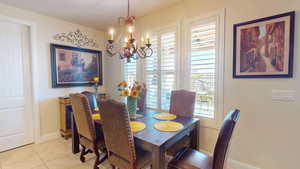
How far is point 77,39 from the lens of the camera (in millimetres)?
3375

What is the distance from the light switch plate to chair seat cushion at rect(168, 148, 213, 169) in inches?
42.9

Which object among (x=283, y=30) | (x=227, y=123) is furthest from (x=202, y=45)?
(x=227, y=123)

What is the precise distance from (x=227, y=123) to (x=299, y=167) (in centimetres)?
134

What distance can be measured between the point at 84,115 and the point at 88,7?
194 centimetres

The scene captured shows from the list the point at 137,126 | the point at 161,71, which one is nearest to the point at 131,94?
the point at 137,126

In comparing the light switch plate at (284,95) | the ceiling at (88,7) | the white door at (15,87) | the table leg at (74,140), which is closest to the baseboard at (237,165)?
the light switch plate at (284,95)

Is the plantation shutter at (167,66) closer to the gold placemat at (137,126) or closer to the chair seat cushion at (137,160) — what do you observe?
the gold placemat at (137,126)

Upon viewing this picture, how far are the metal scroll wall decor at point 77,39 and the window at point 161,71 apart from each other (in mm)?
1640

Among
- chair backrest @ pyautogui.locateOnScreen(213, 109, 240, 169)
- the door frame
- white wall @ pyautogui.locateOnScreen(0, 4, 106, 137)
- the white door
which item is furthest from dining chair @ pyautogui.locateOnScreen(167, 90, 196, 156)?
the white door

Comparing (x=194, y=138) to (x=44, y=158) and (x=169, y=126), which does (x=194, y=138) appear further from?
(x=44, y=158)

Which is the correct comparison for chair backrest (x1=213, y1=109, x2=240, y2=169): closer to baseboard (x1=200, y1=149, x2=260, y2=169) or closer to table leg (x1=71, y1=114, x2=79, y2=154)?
baseboard (x1=200, y1=149, x2=260, y2=169)

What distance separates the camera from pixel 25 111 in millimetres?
2770

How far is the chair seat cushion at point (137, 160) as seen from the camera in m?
1.46

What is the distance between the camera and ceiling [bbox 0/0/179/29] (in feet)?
7.93
